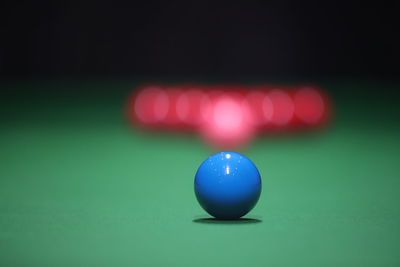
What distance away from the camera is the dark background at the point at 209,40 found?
2028cm

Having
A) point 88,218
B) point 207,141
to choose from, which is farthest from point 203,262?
point 207,141

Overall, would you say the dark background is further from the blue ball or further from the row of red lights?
the blue ball

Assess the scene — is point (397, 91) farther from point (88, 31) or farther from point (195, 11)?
point (88, 31)

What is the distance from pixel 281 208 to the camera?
5.03 metres

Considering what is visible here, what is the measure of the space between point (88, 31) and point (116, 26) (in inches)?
34.5

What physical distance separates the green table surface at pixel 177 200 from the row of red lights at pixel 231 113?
29 cm

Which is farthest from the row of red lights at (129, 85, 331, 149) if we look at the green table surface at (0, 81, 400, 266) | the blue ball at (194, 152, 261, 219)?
the blue ball at (194, 152, 261, 219)

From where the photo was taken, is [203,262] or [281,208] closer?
[203,262]

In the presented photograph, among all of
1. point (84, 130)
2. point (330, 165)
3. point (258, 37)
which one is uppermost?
point (258, 37)

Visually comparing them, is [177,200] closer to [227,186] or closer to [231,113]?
[227,186]

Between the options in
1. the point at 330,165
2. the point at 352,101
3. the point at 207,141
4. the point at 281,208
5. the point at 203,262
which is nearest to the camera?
the point at 203,262

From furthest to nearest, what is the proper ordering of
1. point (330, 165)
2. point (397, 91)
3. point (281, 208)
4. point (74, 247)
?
point (397, 91)
point (330, 165)
point (281, 208)
point (74, 247)

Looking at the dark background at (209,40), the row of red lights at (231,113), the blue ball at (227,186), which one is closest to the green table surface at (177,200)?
the blue ball at (227,186)

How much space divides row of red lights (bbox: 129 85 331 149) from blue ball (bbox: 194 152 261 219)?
4755 millimetres
